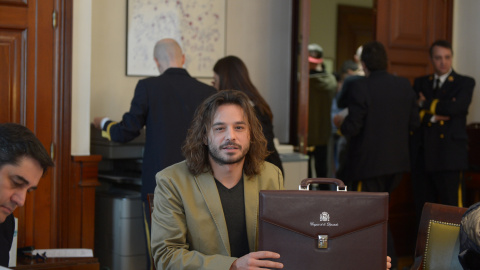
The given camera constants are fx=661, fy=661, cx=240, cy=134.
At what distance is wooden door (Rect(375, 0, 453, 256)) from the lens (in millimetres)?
5262

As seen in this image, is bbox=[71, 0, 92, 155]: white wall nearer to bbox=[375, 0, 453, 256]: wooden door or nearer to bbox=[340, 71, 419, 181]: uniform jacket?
bbox=[340, 71, 419, 181]: uniform jacket

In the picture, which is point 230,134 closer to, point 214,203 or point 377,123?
point 214,203

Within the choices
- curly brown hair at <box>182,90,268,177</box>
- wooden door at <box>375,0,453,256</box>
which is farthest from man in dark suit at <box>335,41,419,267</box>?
curly brown hair at <box>182,90,268,177</box>

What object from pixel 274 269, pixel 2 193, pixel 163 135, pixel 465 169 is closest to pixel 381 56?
pixel 465 169

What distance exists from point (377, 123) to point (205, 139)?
86.9 inches

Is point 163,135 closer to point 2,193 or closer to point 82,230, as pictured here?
point 82,230

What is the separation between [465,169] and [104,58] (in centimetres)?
263

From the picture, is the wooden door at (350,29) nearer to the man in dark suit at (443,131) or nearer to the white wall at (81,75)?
the man in dark suit at (443,131)

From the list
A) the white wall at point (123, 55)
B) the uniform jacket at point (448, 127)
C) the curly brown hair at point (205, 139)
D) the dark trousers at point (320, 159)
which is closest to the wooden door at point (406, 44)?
the uniform jacket at point (448, 127)

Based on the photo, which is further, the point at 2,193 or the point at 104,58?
the point at 104,58

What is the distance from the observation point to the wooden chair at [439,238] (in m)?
2.33

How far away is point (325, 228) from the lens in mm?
1802

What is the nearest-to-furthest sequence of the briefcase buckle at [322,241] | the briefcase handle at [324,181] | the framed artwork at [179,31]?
the briefcase buckle at [322,241] → the briefcase handle at [324,181] → the framed artwork at [179,31]

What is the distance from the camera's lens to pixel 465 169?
4707mm
